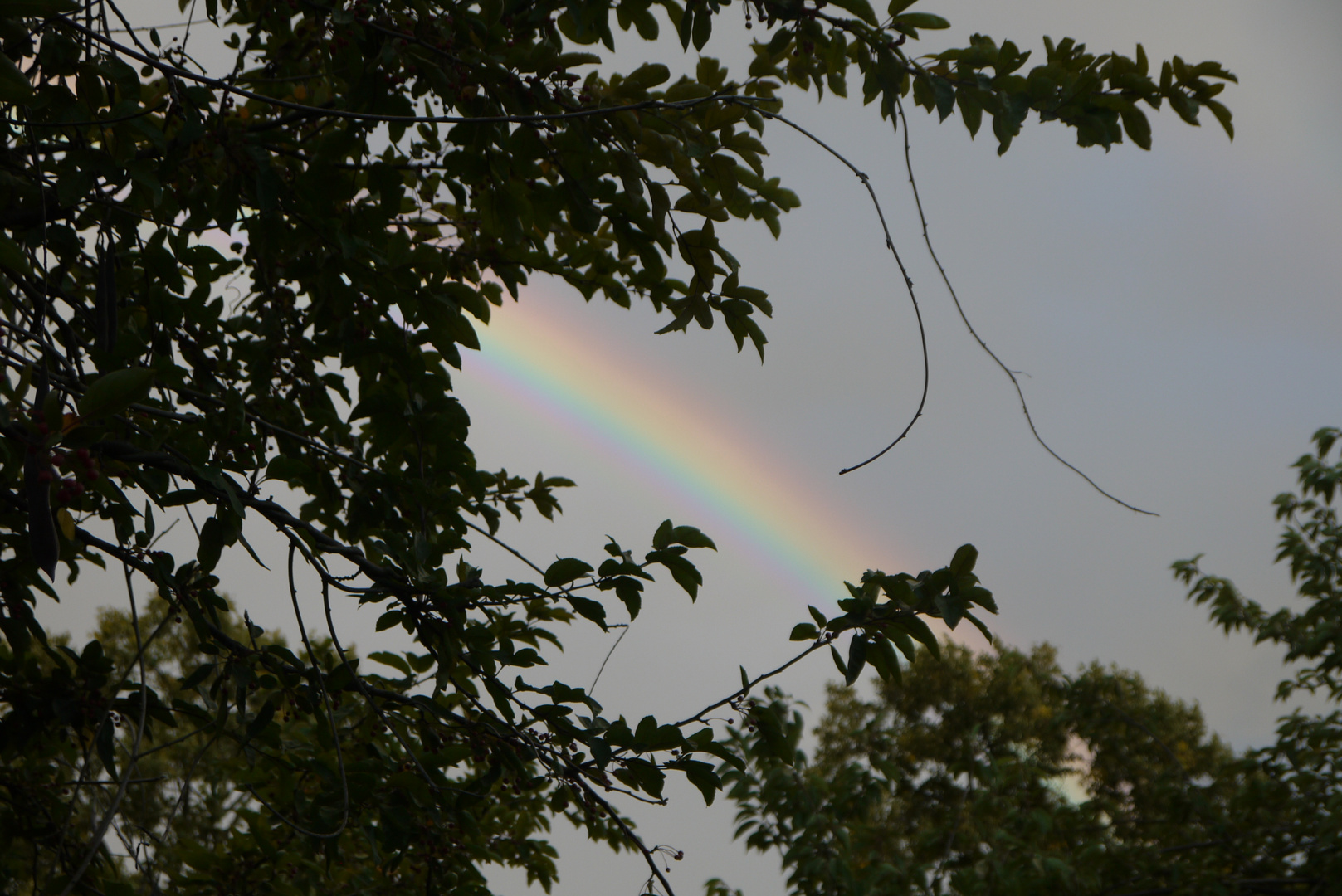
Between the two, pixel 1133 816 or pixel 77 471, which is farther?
pixel 1133 816

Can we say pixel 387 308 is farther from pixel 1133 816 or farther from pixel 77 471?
pixel 1133 816

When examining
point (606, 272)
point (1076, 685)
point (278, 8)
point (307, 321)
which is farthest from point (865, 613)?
point (1076, 685)

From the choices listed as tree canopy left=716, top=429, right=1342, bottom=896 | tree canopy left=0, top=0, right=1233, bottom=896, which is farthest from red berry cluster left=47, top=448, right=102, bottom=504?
tree canopy left=716, top=429, right=1342, bottom=896

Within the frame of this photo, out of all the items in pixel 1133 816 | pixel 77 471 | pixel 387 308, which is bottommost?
pixel 77 471

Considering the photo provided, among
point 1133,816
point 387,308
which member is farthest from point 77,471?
point 1133,816

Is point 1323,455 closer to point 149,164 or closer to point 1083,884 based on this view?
point 1083,884

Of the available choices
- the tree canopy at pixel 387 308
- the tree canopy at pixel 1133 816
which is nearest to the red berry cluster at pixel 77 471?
the tree canopy at pixel 387 308

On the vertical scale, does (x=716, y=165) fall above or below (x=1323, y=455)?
below

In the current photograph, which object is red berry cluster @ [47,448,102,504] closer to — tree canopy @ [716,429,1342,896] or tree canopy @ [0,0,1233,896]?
tree canopy @ [0,0,1233,896]

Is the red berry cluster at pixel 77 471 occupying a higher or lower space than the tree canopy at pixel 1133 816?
lower

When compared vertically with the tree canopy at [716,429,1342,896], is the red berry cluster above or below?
below

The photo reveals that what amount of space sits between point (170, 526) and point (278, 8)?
1953 millimetres

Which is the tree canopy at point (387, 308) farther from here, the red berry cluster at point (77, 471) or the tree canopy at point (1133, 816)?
the tree canopy at point (1133, 816)

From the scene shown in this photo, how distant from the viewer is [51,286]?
114 inches
